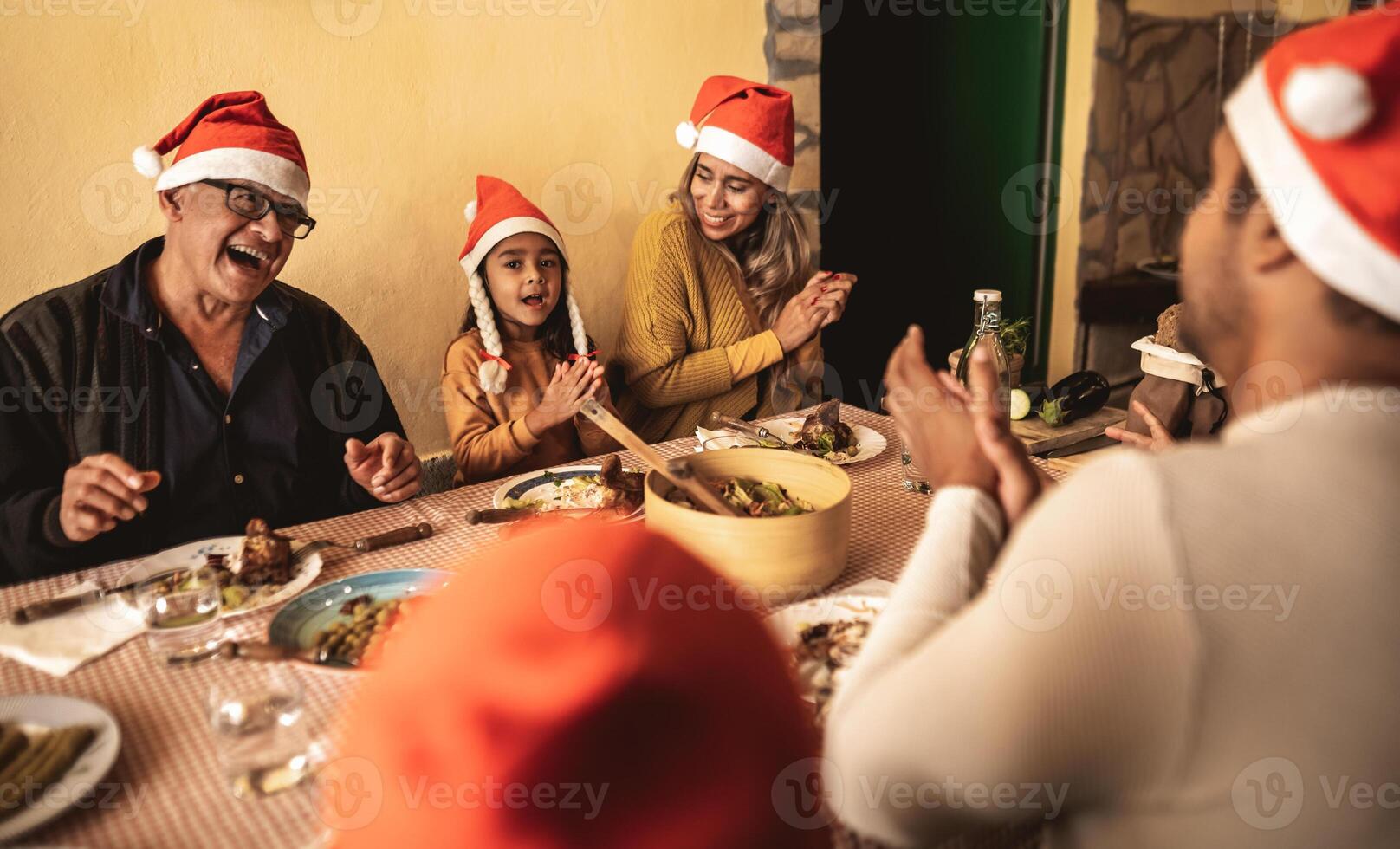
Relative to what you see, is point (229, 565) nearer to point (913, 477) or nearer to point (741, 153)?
point (913, 477)

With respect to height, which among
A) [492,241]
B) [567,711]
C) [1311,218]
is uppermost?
[1311,218]

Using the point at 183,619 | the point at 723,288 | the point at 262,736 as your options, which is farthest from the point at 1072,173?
the point at 262,736

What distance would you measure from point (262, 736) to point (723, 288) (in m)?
2.54

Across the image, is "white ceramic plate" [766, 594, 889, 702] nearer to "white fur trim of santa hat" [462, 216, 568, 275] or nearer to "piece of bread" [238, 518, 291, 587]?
"piece of bread" [238, 518, 291, 587]

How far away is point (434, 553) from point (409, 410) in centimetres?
164

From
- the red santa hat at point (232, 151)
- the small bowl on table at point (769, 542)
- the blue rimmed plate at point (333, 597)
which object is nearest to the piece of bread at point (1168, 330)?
the small bowl on table at point (769, 542)

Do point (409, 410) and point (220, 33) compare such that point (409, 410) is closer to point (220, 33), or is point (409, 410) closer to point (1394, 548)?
point (220, 33)

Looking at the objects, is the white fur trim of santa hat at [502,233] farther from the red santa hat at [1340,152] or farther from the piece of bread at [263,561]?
the red santa hat at [1340,152]

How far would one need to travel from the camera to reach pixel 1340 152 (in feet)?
2.78

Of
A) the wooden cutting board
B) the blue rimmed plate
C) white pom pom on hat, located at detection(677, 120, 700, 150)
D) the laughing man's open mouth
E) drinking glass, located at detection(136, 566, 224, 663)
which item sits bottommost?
the wooden cutting board

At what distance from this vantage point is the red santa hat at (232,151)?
224 cm

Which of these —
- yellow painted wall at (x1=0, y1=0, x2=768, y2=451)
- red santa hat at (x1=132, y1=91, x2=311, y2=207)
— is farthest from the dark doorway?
red santa hat at (x1=132, y1=91, x2=311, y2=207)

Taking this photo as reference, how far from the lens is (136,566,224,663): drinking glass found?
140cm

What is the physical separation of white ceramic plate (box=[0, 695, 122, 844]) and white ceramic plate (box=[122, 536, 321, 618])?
12.0 inches
